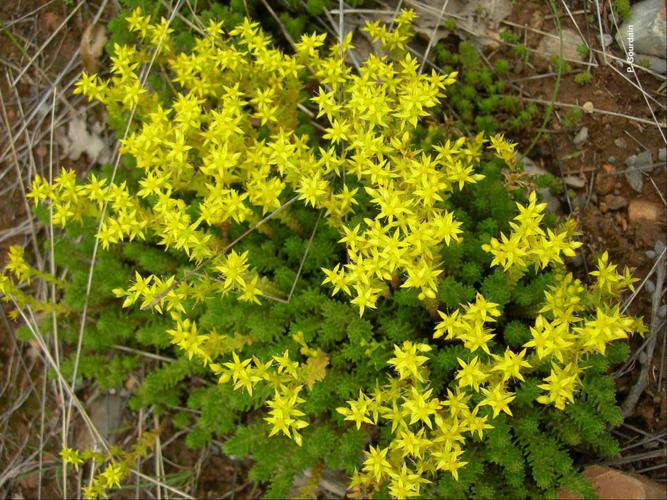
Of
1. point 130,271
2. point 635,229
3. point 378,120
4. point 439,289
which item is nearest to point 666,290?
point 635,229

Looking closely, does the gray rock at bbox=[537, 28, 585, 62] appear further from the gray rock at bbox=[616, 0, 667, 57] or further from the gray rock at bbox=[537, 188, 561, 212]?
the gray rock at bbox=[537, 188, 561, 212]

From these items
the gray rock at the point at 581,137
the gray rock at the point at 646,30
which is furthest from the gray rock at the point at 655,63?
the gray rock at the point at 581,137

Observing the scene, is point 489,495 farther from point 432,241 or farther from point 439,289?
point 432,241

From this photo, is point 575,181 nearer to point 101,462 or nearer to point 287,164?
point 287,164

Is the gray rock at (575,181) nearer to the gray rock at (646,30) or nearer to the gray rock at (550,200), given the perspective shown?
the gray rock at (550,200)

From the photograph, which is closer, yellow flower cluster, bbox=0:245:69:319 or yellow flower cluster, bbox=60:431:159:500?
yellow flower cluster, bbox=60:431:159:500

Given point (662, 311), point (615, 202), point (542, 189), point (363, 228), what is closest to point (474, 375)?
point (363, 228)

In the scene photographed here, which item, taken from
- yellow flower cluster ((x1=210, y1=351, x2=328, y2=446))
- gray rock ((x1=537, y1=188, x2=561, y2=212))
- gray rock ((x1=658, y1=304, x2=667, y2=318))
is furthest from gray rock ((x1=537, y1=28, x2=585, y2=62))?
yellow flower cluster ((x1=210, y1=351, x2=328, y2=446))
